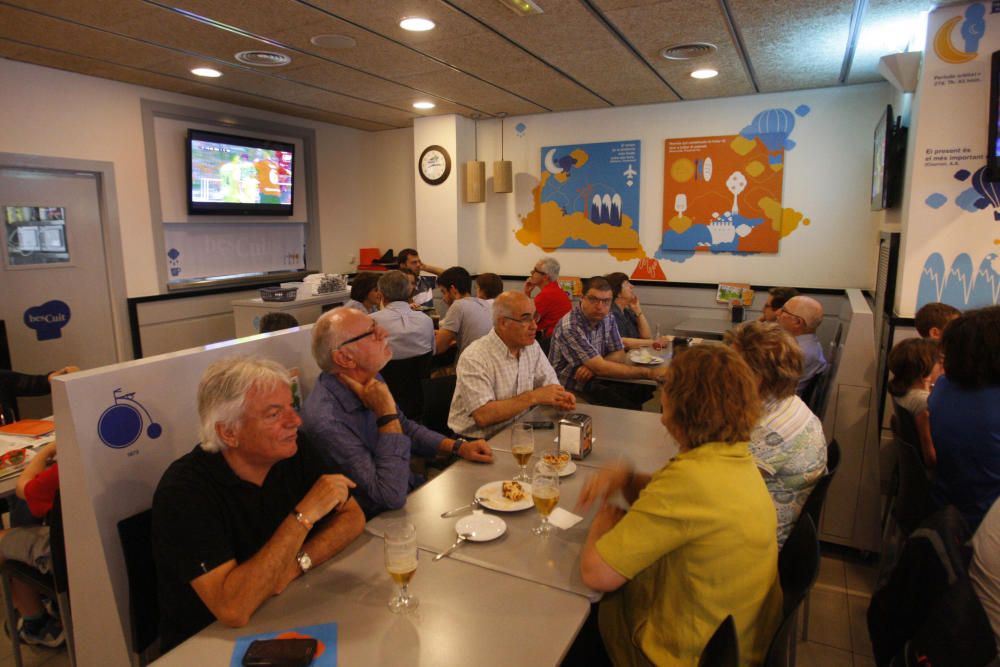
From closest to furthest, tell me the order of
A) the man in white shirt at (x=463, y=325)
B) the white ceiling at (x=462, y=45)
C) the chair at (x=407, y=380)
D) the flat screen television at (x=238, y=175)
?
the white ceiling at (x=462, y=45)
the chair at (x=407, y=380)
the man in white shirt at (x=463, y=325)
the flat screen television at (x=238, y=175)

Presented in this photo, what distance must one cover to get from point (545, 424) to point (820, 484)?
1.09m

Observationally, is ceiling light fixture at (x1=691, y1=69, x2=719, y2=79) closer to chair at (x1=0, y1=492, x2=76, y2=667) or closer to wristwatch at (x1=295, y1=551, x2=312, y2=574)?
wristwatch at (x1=295, y1=551, x2=312, y2=574)

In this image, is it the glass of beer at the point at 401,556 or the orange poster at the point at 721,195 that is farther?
the orange poster at the point at 721,195

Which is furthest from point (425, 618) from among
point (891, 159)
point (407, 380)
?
point (891, 159)

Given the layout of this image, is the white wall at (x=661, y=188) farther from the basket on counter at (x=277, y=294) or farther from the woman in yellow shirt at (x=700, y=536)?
the woman in yellow shirt at (x=700, y=536)

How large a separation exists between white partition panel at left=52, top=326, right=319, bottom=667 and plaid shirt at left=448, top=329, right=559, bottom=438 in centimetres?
116

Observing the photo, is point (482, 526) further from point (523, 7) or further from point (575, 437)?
point (523, 7)

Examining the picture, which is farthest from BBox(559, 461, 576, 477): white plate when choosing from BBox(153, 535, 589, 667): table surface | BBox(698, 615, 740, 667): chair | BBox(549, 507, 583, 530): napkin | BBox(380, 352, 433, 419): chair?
BBox(380, 352, 433, 419): chair

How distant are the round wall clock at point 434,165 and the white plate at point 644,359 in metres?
3.38

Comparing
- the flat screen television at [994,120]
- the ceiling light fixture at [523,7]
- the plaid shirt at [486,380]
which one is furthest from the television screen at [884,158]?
the plaid shirt at [486,380]

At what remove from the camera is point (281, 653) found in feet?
4.05

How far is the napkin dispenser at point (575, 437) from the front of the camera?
227cm

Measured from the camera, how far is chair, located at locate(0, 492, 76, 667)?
1.83m

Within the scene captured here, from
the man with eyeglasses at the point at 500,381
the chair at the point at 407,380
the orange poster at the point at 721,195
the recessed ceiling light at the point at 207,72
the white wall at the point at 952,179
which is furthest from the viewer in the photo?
the orange poster at the point at 721,195
